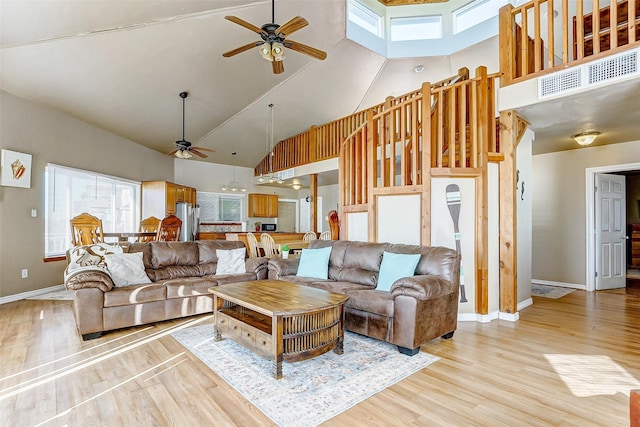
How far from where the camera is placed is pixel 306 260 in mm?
4445

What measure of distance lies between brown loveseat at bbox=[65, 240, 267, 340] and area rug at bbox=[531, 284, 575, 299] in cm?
464

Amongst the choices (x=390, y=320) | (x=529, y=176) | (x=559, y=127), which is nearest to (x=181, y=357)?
(x=390, y=320)

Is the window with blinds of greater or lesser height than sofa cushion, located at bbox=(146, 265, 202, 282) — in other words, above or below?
above

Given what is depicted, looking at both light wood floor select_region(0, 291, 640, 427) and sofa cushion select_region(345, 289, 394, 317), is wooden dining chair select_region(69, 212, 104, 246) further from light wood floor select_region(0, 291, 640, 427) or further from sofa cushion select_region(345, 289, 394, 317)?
sofa cushion select_region(345, 289, 394, 317)

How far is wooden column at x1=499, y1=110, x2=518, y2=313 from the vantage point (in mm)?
4152

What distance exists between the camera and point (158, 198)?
764 centimetres

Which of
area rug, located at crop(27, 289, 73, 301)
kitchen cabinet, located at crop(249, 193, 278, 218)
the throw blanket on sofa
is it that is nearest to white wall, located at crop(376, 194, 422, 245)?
the throw blanket on sofa

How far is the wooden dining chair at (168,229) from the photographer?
5.52 metres

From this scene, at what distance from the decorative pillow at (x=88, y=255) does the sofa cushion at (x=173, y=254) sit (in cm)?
51

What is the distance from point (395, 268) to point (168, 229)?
405 cm

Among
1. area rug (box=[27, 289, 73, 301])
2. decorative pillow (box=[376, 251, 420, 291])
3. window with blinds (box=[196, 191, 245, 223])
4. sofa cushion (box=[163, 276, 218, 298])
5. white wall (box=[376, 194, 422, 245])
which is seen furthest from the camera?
window with blinds (box=[196, 191, 245, 223])

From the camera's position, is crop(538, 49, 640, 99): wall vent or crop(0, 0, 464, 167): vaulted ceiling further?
crop(0, 0, 464, 167): vaulted ceiling

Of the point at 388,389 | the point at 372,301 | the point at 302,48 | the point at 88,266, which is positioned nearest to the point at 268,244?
the point at 88,266

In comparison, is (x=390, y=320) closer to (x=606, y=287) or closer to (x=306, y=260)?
(x=306, y=260)
